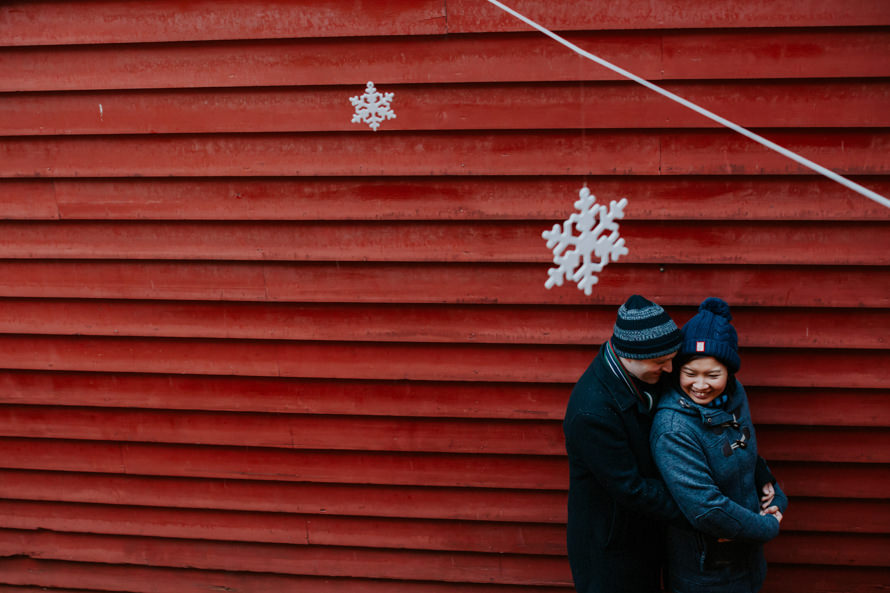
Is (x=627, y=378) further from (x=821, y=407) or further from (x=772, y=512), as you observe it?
(x=821, y=407)

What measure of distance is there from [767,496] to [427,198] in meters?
1.63

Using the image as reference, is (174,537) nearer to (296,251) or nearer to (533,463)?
(296,251)

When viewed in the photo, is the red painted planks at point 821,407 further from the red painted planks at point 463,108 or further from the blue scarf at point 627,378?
the red painted planks at point 463,108

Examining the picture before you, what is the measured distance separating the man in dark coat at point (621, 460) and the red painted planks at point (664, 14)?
104cm

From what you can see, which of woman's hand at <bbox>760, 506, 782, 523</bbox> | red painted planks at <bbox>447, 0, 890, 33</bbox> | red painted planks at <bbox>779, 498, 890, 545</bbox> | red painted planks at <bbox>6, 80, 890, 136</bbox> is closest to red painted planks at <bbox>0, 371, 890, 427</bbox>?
red painted planks at <bbox>779, 498, 890, 545</bbox>

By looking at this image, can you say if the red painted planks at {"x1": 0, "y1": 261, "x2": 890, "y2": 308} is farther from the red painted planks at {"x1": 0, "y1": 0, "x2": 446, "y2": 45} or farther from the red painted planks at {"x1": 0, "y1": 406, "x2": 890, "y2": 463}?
the red painted planks at {"x1": 0, "y1": 0, "x2": 446, "y2": 45}

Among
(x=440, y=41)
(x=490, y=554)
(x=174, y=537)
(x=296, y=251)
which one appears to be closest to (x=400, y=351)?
(x=296, y=251)

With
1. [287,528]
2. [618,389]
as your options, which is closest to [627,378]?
[618,389]

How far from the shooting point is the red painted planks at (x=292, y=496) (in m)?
2.84

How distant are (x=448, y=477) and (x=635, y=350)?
1.16 meters

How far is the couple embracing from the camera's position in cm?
205

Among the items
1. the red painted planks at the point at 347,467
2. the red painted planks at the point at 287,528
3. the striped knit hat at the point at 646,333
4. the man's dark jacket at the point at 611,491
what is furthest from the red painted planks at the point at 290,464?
the striped knit hat at the point at 646,333

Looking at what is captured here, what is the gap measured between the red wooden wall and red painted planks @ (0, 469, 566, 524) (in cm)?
1

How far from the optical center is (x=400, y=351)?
2736 mm
